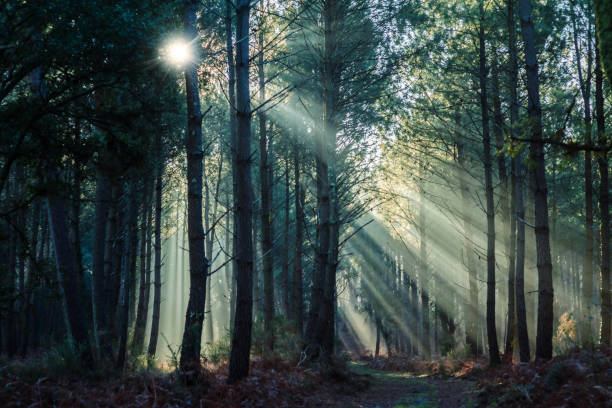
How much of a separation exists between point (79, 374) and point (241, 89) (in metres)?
5.60

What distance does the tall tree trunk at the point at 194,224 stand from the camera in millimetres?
7344

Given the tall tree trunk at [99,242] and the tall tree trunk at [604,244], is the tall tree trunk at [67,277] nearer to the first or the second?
the tall tree trunk at [99,242]

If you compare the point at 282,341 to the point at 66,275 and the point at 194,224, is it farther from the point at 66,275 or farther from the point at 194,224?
the point at 194,224

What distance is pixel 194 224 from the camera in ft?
24.4

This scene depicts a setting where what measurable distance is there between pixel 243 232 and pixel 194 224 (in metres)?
0.82

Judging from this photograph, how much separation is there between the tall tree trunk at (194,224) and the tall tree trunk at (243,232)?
607 mm

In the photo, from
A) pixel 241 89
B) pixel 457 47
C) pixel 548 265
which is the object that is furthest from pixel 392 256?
pixel 241 89

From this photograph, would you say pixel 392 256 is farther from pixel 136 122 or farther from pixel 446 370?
pixel 136 122

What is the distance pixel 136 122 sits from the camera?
9383 mm

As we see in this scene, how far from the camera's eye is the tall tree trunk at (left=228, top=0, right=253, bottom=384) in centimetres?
754

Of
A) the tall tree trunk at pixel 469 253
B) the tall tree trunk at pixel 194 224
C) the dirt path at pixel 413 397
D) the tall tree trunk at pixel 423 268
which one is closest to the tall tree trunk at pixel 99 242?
the tall tree trunk at pixel 194 224

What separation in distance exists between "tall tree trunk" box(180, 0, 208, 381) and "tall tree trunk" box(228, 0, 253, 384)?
1.99 ft

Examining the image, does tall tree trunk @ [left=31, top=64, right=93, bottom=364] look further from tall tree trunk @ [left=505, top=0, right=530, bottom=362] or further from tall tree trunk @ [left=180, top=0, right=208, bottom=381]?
tall tree trunk @ [left=505, top=0, right=530, bottom=362]

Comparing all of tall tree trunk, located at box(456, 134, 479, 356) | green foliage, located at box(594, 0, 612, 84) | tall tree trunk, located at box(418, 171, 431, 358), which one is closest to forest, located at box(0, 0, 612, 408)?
green foliage, located at box(594, 0, 612, 84)
